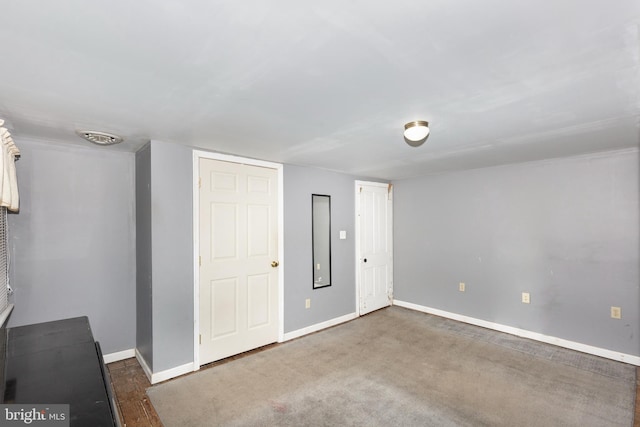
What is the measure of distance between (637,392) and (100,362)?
408 centimetres

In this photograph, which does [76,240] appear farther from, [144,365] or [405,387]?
[405,387]

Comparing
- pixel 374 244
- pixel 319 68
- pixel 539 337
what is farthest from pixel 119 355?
pixel 539 337

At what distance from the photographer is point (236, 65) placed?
1402 mm

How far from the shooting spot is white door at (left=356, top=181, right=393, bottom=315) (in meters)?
4.71

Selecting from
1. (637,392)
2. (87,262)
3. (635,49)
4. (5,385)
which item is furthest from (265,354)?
(635,49)

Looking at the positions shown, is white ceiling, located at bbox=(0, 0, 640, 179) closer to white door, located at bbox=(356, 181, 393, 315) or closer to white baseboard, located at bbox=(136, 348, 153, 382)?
white baseboard, located at bbox=(136, 348, 153, 382)

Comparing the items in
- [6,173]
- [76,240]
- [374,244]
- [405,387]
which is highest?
[6,173]

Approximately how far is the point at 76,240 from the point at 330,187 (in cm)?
298

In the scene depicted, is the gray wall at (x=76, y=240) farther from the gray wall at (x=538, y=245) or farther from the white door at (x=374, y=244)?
the gray wall at (x=538, y=245)

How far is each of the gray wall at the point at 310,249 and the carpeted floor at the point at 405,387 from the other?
0.46 m

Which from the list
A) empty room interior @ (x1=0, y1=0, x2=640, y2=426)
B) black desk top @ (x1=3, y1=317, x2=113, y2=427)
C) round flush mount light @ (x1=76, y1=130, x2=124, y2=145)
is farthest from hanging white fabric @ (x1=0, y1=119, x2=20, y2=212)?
black desk top @ (x1=3, y1=317, x2=113, y2=427)

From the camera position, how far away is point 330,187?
4324 millimetres

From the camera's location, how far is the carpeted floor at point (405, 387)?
7.45 feet

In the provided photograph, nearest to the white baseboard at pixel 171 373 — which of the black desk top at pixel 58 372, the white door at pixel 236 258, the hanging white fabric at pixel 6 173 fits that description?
the white door at pixel 236 258
